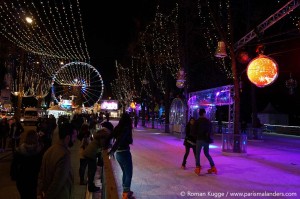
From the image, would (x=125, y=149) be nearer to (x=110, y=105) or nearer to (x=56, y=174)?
(x=56, y=174)

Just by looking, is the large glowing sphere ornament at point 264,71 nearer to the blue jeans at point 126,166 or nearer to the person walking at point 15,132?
the blue jeans at point 126,166

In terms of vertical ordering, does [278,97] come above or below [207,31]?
below

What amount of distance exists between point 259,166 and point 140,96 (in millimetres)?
38075

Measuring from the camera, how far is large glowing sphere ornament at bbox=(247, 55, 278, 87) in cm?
1424

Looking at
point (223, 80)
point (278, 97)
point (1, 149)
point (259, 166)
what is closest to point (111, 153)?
point (259, 166)

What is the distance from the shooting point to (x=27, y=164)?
613cm

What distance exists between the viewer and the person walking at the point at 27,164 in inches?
239

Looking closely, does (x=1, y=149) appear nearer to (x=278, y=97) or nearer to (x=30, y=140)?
(x=30, y=140)

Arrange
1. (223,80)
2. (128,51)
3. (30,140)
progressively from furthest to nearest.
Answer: (128,51)
(223,80)
(30,140)

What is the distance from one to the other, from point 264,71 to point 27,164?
10.3 m

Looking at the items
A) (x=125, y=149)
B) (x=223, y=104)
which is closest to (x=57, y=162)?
(x=125, y=149)

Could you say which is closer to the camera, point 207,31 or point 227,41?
point 227,41

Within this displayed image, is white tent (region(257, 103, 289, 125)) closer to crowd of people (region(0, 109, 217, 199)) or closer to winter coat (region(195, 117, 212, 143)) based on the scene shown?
winter coat (region(195, 117, 212, 143))

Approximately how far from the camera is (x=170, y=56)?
109 ft
